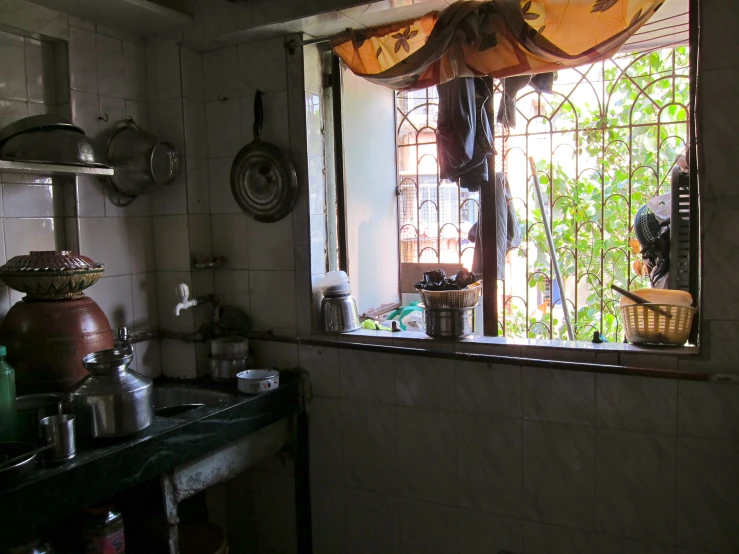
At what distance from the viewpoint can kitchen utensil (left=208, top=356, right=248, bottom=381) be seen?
229 centimetres

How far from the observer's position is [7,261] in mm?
1865

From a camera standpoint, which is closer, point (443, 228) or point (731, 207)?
point (731, 207)

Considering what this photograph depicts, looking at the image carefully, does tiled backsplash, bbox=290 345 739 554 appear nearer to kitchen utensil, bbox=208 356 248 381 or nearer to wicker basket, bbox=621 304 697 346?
wicker basket, bbox=621 304 697 346

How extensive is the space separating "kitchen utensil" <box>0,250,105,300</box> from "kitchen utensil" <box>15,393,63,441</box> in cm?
33

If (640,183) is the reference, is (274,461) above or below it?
below

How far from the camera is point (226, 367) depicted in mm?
2287

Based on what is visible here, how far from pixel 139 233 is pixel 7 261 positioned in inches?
22.4

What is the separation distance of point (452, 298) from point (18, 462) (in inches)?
51.4

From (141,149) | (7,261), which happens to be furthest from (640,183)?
(7,261)

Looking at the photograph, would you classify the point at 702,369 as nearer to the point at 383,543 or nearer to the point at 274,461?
the point at 383,543

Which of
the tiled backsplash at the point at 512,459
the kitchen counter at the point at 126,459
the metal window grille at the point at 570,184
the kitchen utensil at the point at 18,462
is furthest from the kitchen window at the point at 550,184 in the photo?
the kitchen utensil at the point at 18,462

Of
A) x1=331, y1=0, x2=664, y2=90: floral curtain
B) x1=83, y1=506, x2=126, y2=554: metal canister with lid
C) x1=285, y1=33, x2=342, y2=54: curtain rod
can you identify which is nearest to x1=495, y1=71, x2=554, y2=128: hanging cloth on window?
x1=331, y1=0, x2=664, y2=90: floral curtain

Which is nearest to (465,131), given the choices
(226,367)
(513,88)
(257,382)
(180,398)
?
(513,88)

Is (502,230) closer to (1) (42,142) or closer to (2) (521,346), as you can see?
(2) (521,346)
